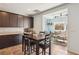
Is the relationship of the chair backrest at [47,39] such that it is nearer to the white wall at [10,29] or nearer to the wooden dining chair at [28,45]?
the wooden dining chair at [28,45]

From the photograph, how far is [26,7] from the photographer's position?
59.9 inches

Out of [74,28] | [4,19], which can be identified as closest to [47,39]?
[74,28]

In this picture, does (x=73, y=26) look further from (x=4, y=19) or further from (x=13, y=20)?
(x=4, y=19)

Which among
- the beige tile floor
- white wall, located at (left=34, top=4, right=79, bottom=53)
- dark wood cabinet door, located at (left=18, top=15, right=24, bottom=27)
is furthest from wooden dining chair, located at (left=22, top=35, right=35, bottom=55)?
white wall, located at (left=34, top=4, right=79, bottom=53)

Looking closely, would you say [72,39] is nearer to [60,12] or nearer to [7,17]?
[60,12]

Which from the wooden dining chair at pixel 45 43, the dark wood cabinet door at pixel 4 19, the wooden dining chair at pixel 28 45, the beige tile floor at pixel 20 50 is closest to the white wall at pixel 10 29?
the dark wood cabinet door at pixel 4 19

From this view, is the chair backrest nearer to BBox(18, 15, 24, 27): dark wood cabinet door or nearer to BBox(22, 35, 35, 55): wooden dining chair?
BBox(22, 35, 35, 55): wooden dining chair

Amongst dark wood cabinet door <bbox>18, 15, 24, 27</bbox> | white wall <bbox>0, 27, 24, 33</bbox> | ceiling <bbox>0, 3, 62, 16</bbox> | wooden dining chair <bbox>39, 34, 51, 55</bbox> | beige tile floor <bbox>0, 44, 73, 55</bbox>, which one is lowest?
beige tile floor <bbox>0, 44, 73, 55</bbox>

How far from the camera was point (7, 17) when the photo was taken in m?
1.64

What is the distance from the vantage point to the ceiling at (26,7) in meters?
1.46

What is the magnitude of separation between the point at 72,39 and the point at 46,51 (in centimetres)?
53

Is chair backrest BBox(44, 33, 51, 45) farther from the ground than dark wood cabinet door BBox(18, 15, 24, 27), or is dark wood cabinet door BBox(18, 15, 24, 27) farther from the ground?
dark wood cabinet door BBox(18, 15, 24, 27)

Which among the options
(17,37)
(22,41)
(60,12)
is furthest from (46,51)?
(60,12)

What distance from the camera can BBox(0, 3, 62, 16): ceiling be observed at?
1.46m
